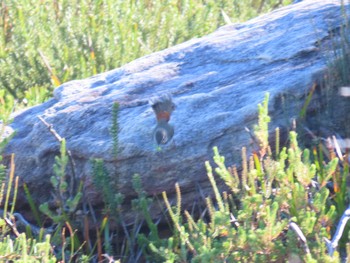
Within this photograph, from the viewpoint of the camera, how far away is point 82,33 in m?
4.74

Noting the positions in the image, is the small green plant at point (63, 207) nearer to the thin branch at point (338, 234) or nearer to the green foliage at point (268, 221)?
the green foliage at point (268, 221)

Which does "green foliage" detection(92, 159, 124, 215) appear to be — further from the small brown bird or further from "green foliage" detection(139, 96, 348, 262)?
"green foliage" detection(139, 96, 348, 262)

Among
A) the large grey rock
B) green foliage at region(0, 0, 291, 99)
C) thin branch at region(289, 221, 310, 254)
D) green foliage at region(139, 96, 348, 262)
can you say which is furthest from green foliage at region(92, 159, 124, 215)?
green foliage at region(0, 0, 291, 99)

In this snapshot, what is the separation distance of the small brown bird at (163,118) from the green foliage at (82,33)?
1.43 m

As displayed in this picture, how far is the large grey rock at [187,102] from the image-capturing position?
2.95m

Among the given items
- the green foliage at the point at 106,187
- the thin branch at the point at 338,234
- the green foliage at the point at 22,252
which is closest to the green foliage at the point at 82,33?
the green foliage at the point at 106,187

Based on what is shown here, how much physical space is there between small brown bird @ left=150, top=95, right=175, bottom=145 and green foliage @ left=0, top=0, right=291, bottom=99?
1431 millimetres

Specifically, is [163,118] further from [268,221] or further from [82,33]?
[82,33]

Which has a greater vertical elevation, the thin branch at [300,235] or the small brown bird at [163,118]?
the small brown bird at [163,118]

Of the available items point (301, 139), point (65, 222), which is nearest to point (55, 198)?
point (65, 222)

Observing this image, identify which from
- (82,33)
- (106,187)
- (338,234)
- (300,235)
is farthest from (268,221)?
(82,33)

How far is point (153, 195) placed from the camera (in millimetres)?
2979

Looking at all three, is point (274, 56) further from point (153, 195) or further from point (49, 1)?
point (49, 1)

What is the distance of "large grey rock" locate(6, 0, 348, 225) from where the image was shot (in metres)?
2.95
